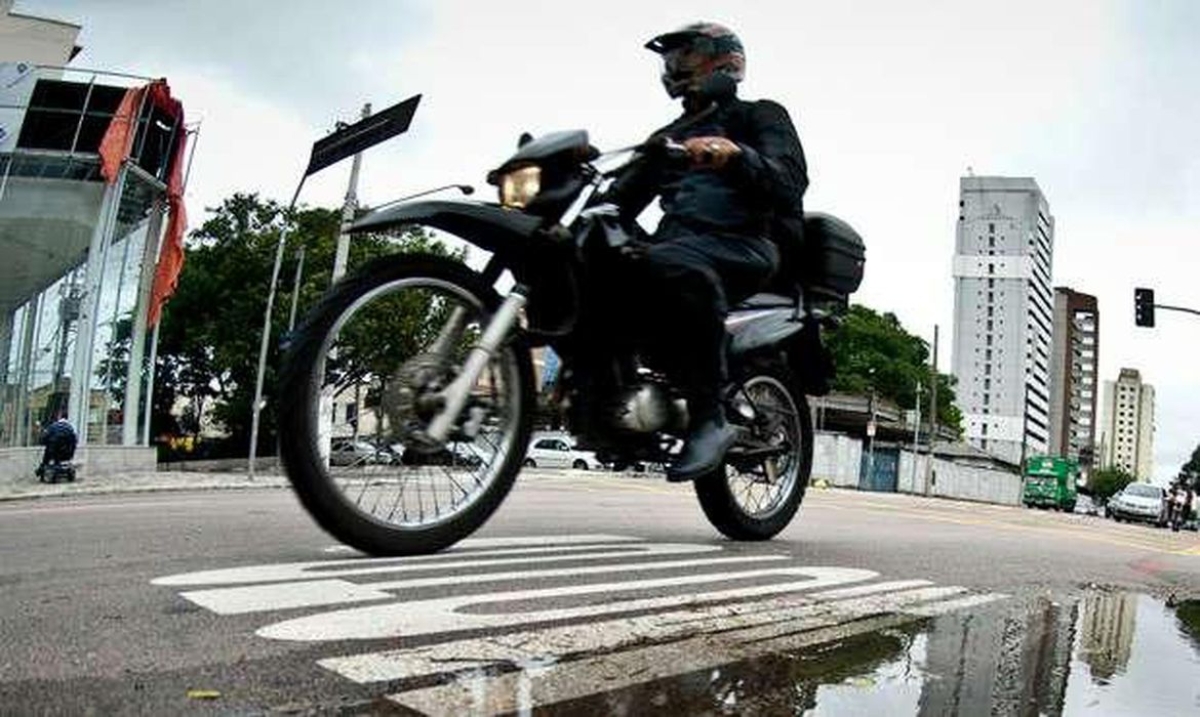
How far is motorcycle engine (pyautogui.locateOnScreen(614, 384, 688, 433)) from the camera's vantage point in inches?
147

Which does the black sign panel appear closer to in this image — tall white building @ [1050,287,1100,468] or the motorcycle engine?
the motorcycle engine

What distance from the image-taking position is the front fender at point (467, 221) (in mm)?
3160

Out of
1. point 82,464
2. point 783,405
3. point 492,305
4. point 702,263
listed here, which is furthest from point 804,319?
point 82,464

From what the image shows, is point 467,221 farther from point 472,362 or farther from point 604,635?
point 604,635

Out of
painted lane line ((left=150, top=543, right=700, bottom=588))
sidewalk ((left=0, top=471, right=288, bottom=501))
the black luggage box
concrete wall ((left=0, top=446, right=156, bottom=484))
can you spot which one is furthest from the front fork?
concrete wall ((left=0, top=446, right=156, bottom=484))

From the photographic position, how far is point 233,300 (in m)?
37.8

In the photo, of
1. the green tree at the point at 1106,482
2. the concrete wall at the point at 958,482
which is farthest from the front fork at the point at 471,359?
the green tree at the point at 1106,482

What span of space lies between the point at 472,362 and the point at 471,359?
2cm

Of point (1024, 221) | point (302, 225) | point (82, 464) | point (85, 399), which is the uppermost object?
point (1024, 221)

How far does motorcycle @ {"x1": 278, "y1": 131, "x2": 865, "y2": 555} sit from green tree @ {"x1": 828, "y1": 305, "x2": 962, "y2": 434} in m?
67.7

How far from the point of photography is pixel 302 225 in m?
39.0

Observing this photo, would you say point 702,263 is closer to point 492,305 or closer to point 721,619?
point 492,305

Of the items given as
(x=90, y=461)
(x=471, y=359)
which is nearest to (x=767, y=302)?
(x=471, y=359)

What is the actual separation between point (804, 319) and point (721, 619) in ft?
8.08
